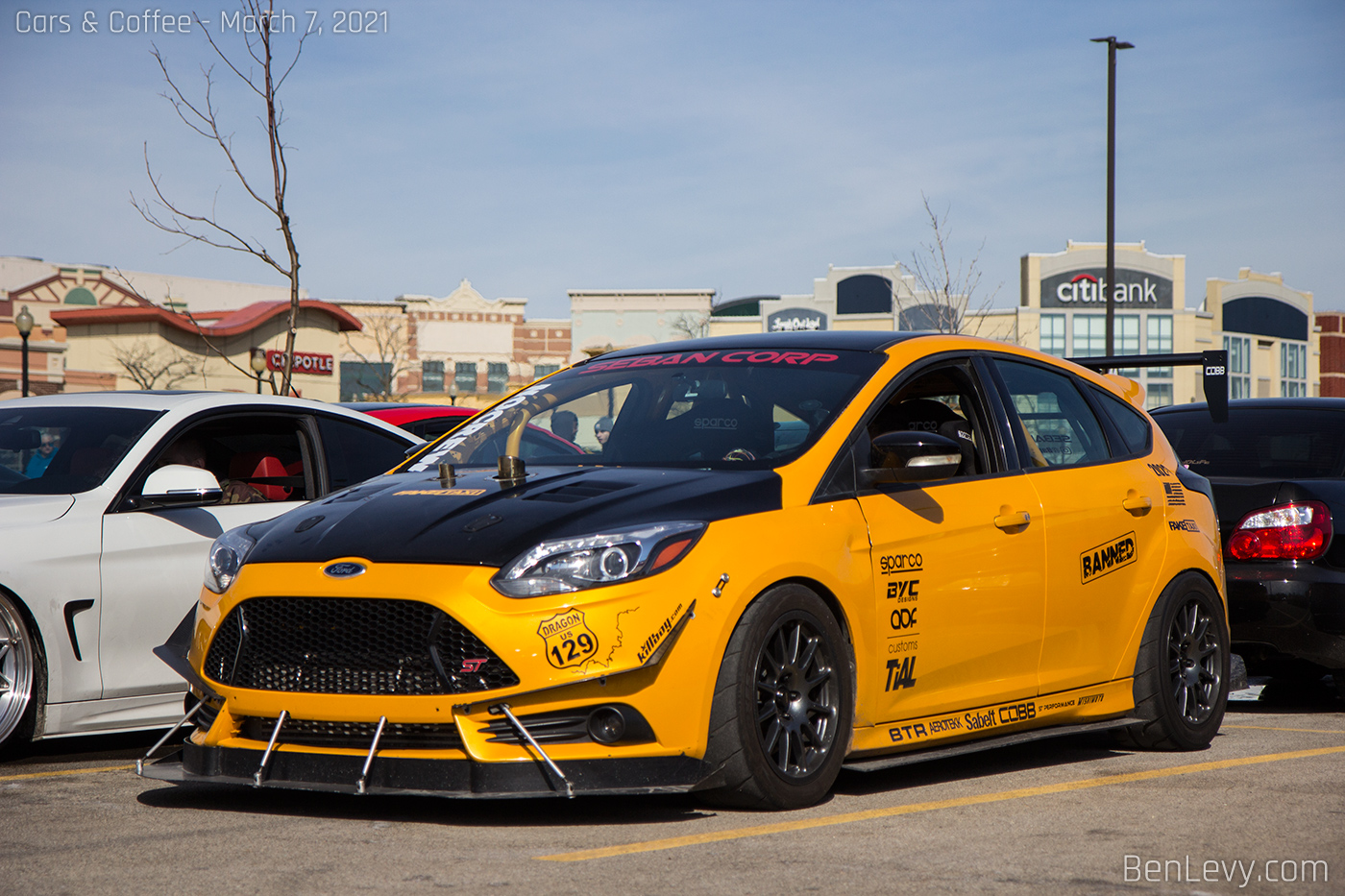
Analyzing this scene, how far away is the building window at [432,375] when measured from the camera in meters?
78.9

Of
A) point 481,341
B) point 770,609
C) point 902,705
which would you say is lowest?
point 902,705

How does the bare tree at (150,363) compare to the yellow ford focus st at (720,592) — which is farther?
the bare tree at (150,363)

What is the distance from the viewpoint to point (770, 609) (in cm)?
466

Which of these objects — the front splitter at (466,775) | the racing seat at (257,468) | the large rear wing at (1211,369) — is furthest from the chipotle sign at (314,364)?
the front splitter at (466,775)

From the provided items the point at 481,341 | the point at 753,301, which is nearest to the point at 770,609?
the point at 481,341

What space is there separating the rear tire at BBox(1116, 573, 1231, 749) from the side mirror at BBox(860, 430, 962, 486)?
5.42 ft

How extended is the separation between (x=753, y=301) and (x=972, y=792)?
3982 inches

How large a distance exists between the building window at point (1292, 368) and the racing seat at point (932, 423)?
90157 mm

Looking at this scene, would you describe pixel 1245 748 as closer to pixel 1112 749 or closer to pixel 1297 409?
pixel 1112 749

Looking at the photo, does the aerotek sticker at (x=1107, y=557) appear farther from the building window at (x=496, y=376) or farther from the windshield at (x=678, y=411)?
the building window at (x=496, y=376)

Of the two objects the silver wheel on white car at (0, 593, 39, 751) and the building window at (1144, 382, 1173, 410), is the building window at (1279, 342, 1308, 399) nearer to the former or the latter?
the building window at (1144, 382, 1173, 410)

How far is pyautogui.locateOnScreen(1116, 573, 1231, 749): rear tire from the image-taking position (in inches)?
248

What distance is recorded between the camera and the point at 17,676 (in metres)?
5.81

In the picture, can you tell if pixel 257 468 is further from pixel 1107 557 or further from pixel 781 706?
pixel 1107 557
